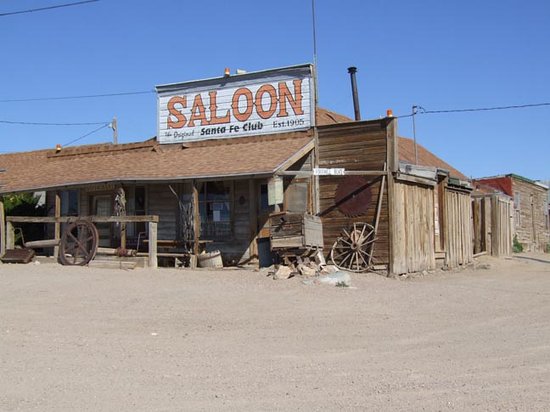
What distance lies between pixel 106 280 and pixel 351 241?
6261 millimetres

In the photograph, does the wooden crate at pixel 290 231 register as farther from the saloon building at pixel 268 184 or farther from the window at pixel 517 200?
the window at pixel 517 200

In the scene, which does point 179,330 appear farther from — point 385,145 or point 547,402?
point 385,145

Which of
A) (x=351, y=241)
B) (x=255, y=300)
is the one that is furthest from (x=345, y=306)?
(x=351, y=241)

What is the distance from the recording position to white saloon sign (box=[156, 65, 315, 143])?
17484mm

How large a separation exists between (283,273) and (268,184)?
2.41m

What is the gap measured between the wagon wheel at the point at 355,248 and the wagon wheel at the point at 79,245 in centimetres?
631

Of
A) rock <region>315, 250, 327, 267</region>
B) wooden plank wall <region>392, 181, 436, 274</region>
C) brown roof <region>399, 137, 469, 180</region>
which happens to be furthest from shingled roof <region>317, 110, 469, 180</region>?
rock <region>315, 250, 327, 267</region>

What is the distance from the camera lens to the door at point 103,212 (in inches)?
773

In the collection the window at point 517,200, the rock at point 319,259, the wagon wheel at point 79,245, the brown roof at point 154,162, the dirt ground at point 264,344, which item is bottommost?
the dirt ground at point 264,344

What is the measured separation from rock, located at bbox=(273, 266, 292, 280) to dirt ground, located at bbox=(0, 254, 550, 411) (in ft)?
1.01

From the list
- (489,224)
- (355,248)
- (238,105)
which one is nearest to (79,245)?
(238,105)

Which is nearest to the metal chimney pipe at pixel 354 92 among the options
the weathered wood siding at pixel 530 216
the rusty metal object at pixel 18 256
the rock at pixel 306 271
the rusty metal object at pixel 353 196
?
the rusty metal object at pixel 353 196

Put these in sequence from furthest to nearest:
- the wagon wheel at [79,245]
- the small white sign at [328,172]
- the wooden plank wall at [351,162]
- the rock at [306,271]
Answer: the wagon wheel at [79,245], the wooden plank wall at [351,162], the small white sign at [328,172], the rock at [306,271]

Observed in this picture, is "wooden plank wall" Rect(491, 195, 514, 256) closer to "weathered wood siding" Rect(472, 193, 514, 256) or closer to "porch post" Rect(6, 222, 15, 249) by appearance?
"weathered wood siding" Rect(472, 193, 514, 256)
